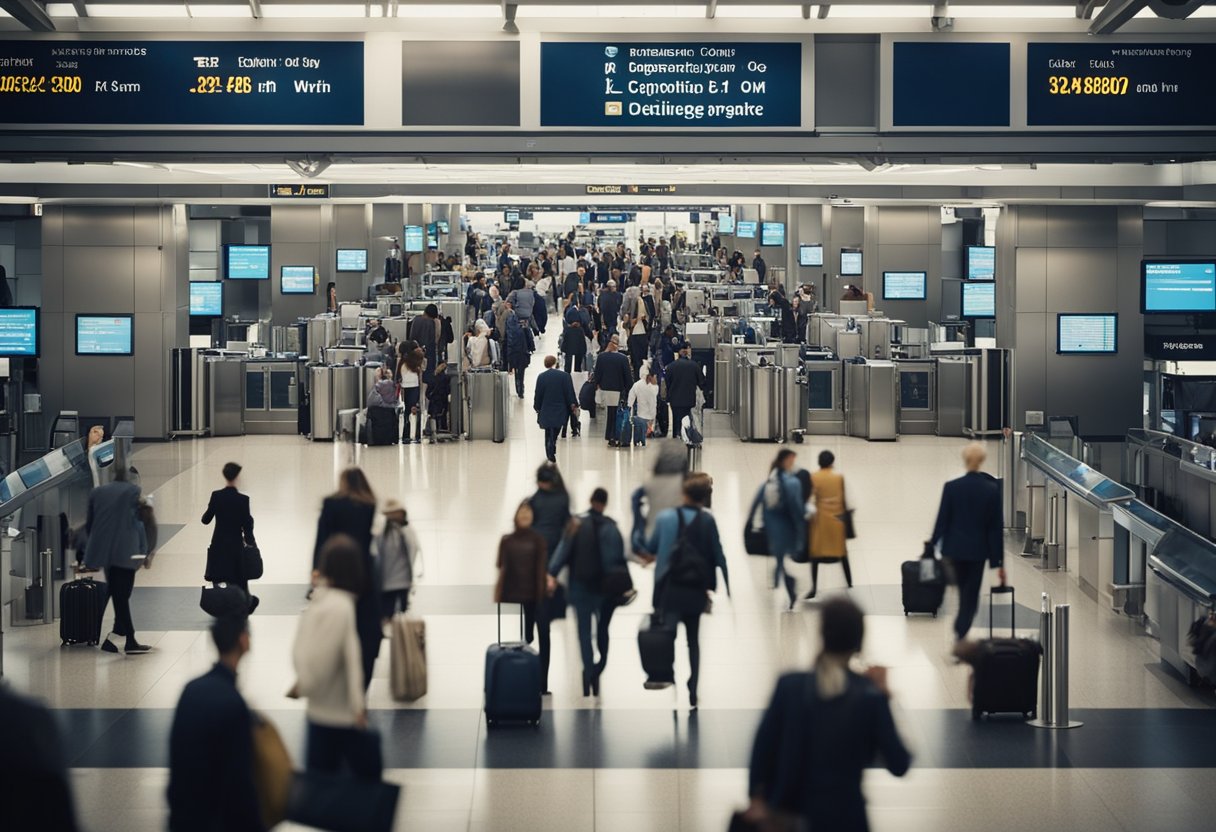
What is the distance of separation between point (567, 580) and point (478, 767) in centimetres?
163

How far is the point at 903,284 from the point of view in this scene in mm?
35531

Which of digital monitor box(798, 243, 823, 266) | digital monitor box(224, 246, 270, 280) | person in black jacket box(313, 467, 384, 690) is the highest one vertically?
digital monitor box(798, 243, 823, 266)

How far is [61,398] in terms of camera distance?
24.4 meters

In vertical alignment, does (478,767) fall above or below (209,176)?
below

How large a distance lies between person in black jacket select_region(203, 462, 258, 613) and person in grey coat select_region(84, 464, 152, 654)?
1.62ft

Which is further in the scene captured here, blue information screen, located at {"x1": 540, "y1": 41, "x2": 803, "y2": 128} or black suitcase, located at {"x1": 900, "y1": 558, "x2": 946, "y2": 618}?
black suitcase, located at {"x1": 900, "y1": 558, "x2": 946, "y2": 618}

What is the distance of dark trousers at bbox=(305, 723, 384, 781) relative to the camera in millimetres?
6750

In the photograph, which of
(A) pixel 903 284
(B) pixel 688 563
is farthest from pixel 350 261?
(B) pixel 688 563

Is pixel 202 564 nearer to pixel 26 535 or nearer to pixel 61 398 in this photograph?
pixel 26 535

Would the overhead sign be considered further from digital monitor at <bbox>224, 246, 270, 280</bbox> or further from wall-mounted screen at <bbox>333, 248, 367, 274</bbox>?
wall-mounted screen at <bbox>333, 248, 367, 274</bbox>

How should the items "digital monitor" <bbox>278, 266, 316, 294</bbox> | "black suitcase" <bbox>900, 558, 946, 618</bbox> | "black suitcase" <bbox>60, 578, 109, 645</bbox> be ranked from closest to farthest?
"black suitcase" <bbox>60, 578, 109, 645</bbox>, "black suitcase" <bbox>900, 558, 946, 618</bbox>, "digital monitor" <bbox>278, 266, 316, 294</bbox>

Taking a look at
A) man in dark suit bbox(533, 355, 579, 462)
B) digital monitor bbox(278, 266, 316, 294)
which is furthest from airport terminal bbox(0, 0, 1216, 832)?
digital monitor bbox(278, 266, 316, 294)

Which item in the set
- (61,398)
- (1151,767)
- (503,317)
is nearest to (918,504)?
(1151,767)

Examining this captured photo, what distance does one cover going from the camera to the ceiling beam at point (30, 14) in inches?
352
